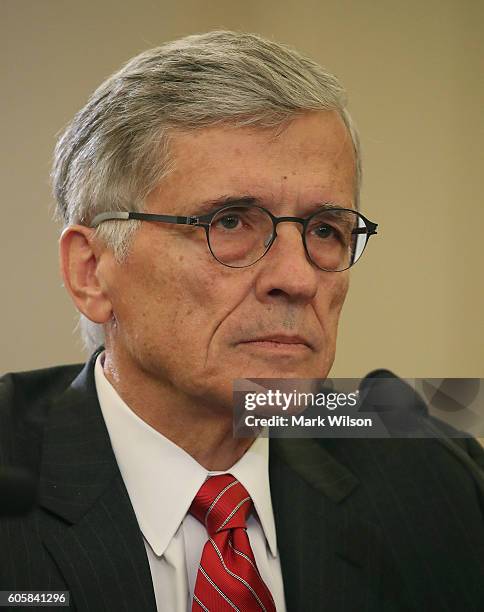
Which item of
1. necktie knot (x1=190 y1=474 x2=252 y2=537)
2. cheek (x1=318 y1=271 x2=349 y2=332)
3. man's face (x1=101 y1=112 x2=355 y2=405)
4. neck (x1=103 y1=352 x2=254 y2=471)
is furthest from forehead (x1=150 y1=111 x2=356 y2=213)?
necktie knot (x1=190 y1=474 x2=252 y2=537)

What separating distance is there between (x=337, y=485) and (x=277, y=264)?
0.36 meters

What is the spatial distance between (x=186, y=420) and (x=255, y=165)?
37cm

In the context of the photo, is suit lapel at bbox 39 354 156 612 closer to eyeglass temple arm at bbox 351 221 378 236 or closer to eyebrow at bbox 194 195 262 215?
eyebrow at bbox 194 195 262 215

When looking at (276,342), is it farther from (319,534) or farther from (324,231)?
(319,534)

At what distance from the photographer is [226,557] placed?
1.03 metres

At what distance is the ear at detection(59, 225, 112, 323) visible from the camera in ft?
3.84

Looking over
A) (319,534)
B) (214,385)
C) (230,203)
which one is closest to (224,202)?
(230,203)

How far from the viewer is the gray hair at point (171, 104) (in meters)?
1.08

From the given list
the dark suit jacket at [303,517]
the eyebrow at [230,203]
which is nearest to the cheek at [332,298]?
the eyebrow at [230,203]

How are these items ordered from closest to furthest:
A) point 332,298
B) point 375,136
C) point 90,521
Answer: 1. point 90,521
2. point 332,298
3. point 375,136

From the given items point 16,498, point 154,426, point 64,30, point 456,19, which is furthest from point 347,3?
point 16,498

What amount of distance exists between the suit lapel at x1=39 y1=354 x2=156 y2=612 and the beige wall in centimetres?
22

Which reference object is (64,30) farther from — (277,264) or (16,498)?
(16,498)

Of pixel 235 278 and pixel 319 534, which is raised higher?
pixel 235 278
